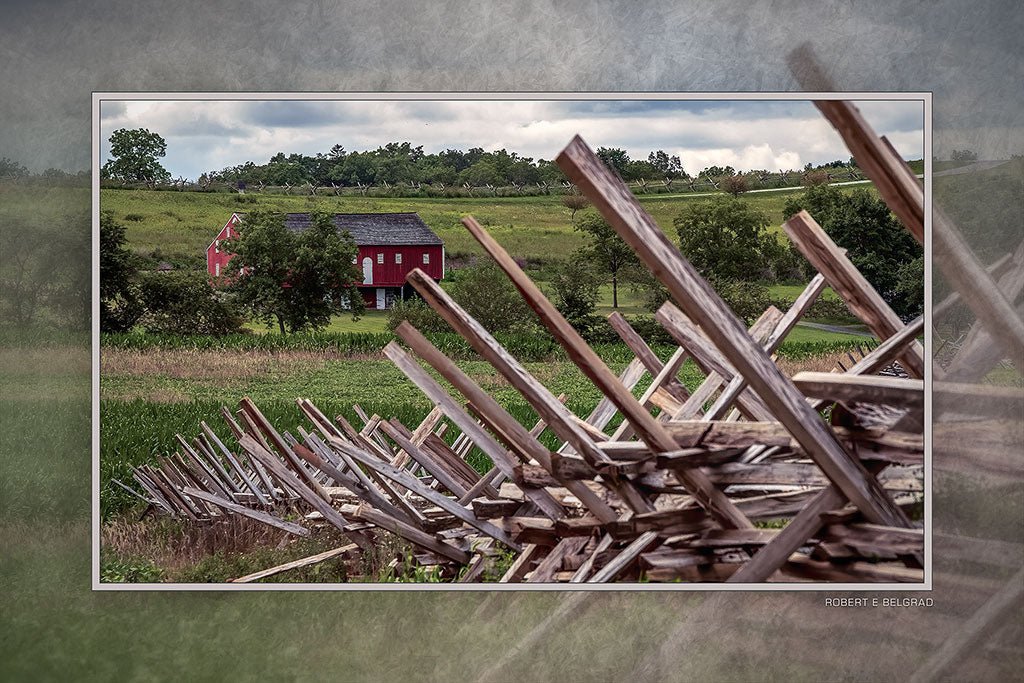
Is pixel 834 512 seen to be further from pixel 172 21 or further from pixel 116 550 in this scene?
pixel 172 21

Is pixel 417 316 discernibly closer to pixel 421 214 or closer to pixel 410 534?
pixel 421 214

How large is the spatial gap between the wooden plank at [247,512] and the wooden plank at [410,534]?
0.80 feet

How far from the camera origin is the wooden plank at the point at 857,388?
10.9ft

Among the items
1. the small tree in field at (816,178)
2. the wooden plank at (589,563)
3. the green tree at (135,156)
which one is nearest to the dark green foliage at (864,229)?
the small tree in field at (816,178)

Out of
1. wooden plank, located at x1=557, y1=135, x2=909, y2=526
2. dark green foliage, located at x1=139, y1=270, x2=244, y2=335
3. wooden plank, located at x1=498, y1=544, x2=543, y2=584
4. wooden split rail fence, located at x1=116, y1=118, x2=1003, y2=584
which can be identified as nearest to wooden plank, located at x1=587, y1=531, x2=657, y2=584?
wooden split rail fence, located at x1=116, y1=118, x2=1003, y2=584

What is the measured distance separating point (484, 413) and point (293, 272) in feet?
3.43

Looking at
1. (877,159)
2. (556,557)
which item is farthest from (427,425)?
(877,159)

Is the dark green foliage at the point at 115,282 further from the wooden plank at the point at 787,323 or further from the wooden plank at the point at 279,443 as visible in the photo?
the wooden plank at the point at 787,323

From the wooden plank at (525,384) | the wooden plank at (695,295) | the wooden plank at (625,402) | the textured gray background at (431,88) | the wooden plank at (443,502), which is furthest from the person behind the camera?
the wooden plank at (443,502)

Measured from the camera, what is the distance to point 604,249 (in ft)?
15.2

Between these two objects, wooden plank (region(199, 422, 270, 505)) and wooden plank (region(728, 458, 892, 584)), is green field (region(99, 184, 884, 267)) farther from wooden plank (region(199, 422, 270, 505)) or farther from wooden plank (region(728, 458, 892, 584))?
wooden plank (region(728, 458, 892, 584))

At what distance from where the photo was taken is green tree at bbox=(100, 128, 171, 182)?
418cm

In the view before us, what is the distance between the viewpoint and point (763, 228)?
4.51 metres

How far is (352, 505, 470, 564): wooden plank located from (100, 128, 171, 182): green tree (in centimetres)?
159
